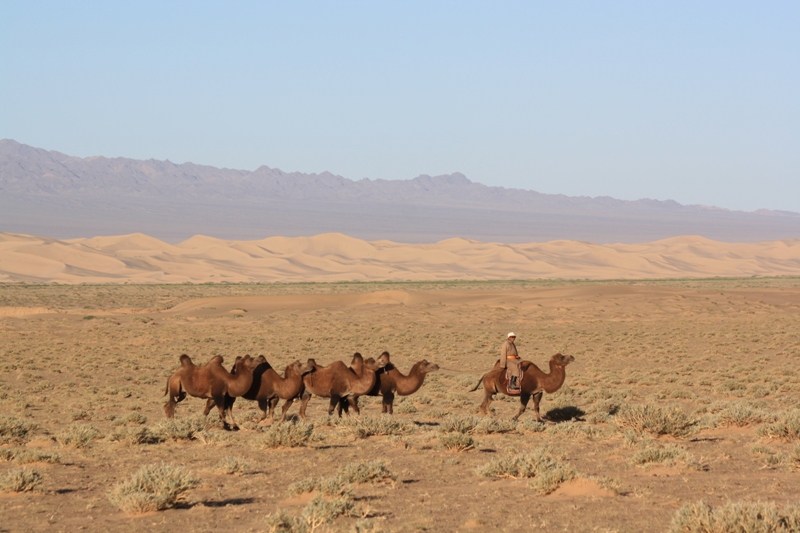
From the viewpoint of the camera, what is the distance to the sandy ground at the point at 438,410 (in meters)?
8.62

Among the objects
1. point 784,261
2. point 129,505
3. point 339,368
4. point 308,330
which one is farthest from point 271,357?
point 784,261

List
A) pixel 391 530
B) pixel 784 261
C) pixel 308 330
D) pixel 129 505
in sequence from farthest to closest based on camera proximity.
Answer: pixel 784 261 → pixel 308 330 → pixel 129 505 → pixel 391 530

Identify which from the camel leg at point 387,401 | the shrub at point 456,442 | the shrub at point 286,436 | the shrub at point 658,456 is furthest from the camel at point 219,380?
the shrub at point 658,456

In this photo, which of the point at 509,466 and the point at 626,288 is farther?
the point at 626,288

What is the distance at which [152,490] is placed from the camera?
8.69 meters

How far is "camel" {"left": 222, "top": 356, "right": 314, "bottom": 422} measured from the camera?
45.1ft

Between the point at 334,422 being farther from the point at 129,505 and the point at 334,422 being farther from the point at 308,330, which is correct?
the point at 308,330

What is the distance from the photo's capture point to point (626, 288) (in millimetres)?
56562

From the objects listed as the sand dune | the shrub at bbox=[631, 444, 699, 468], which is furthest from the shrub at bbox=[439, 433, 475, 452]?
the sand dune

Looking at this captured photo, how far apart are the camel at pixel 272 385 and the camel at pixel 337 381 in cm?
11

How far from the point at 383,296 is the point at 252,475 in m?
46.7

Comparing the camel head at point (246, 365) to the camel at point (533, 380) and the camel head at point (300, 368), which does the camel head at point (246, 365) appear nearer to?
the camel head at point (300, 368)

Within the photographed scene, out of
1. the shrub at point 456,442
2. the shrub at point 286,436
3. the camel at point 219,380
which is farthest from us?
the camel at point 219,380

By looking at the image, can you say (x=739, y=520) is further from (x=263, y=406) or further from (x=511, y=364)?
(x=263, y=406)
